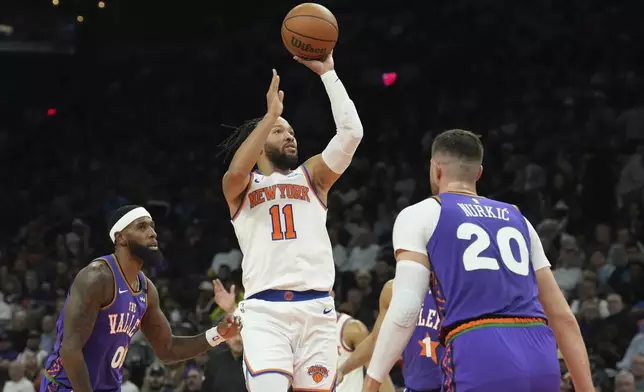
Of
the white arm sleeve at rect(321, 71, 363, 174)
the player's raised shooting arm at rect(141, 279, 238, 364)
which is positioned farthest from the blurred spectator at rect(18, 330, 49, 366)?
the white arm sleeve at rect(321, 71, 363, 174)

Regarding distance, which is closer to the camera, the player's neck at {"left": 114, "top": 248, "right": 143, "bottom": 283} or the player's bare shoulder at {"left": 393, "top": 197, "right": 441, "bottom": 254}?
the player's bare shoulder at {"left": 393, "top": 197, "right": 441, "bottom": 254}

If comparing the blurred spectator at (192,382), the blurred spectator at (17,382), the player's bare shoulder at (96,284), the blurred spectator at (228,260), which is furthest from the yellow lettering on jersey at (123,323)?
the blurred spectator at (228,260)

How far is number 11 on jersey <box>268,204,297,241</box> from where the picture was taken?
18.1ft

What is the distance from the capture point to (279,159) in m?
5.81

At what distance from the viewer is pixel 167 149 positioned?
61.8 feet

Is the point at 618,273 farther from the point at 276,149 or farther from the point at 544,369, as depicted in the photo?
the point at 544,369

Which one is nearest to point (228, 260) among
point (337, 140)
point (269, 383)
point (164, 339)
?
point (164, 339)

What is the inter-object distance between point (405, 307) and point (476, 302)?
0.95ft

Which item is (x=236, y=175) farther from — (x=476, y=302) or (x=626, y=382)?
(x=626, y=382)

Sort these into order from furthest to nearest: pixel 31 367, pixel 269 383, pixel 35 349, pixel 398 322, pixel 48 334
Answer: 1. pixel 48 334
2. pixel 35 349
3. pixel 31 367
4. pixel 269 383
5. pixel 398 322

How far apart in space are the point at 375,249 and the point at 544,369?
934 cm

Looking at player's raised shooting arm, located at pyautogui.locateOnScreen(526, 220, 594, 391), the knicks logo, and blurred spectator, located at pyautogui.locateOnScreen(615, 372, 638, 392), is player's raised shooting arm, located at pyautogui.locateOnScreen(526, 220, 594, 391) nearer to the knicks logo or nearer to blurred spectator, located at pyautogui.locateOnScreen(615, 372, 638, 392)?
the knicks logo

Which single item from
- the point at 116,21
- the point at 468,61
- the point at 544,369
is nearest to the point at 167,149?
the point at 116,21

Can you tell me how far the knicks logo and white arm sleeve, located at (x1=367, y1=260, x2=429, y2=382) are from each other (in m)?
1.43
